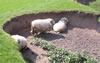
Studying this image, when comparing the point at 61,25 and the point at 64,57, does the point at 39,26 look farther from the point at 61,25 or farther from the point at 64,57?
the point at 64,57

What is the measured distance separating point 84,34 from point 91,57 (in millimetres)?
2588

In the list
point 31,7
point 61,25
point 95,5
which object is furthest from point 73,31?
point 95,5

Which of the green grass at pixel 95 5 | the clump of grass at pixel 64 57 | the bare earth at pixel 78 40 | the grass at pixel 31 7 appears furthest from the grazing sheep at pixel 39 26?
the green grass at pixel 95 5

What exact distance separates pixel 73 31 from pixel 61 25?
81 centimetres

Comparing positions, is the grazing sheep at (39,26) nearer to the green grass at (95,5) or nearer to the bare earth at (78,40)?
the bare earth at (78,40)

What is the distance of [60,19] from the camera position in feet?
39.0

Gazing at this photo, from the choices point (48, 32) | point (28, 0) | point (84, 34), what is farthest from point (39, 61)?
point (28, 0)

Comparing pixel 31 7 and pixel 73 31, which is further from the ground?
pixel 31 7

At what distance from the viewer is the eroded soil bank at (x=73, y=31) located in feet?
31.5

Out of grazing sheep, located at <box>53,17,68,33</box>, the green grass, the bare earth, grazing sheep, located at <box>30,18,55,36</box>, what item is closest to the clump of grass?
the bare earth

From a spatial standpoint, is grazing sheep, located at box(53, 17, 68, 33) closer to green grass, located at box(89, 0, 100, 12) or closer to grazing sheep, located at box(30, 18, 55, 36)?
grazing sheep, located at box(30, 18, 55, 36)

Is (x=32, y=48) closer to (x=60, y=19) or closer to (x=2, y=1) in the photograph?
(x=60, y=19)

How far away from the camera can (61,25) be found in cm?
1101

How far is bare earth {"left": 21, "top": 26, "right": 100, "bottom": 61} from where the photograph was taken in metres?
9.31
